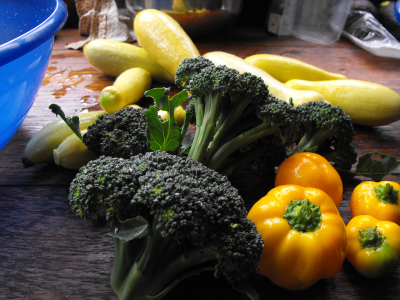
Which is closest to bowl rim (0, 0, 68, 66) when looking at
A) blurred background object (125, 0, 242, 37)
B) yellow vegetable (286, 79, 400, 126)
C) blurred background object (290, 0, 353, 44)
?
yellow vegetable (286, 79, 400, 126)

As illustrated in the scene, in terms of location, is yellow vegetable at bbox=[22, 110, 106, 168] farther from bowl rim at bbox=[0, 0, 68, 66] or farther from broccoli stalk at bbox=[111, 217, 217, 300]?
broccoli stalk at bbox=[111, 217, 217, 300]

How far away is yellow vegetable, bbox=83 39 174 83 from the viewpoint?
1.37 m

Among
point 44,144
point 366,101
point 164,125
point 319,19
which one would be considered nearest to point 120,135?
point 164,125

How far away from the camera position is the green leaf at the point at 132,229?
521 millimetres

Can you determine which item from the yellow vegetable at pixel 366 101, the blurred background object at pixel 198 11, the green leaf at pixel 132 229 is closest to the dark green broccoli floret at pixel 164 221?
the green leaf at pixel 132 229

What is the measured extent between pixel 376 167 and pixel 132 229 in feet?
2.14

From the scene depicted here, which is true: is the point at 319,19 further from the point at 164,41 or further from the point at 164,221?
the point at 164,221

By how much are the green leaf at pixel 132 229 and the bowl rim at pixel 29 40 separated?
33cm

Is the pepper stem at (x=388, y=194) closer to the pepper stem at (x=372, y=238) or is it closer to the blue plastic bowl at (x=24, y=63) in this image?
the pepper stem at (x=372, y=238)

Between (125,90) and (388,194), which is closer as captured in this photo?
(388,194)

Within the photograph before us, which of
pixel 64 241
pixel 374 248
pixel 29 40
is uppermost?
pixel 29 40

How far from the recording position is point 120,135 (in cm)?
80

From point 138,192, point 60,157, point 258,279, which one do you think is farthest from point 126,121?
point 258,279

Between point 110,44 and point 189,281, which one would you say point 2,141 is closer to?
point 189,281
